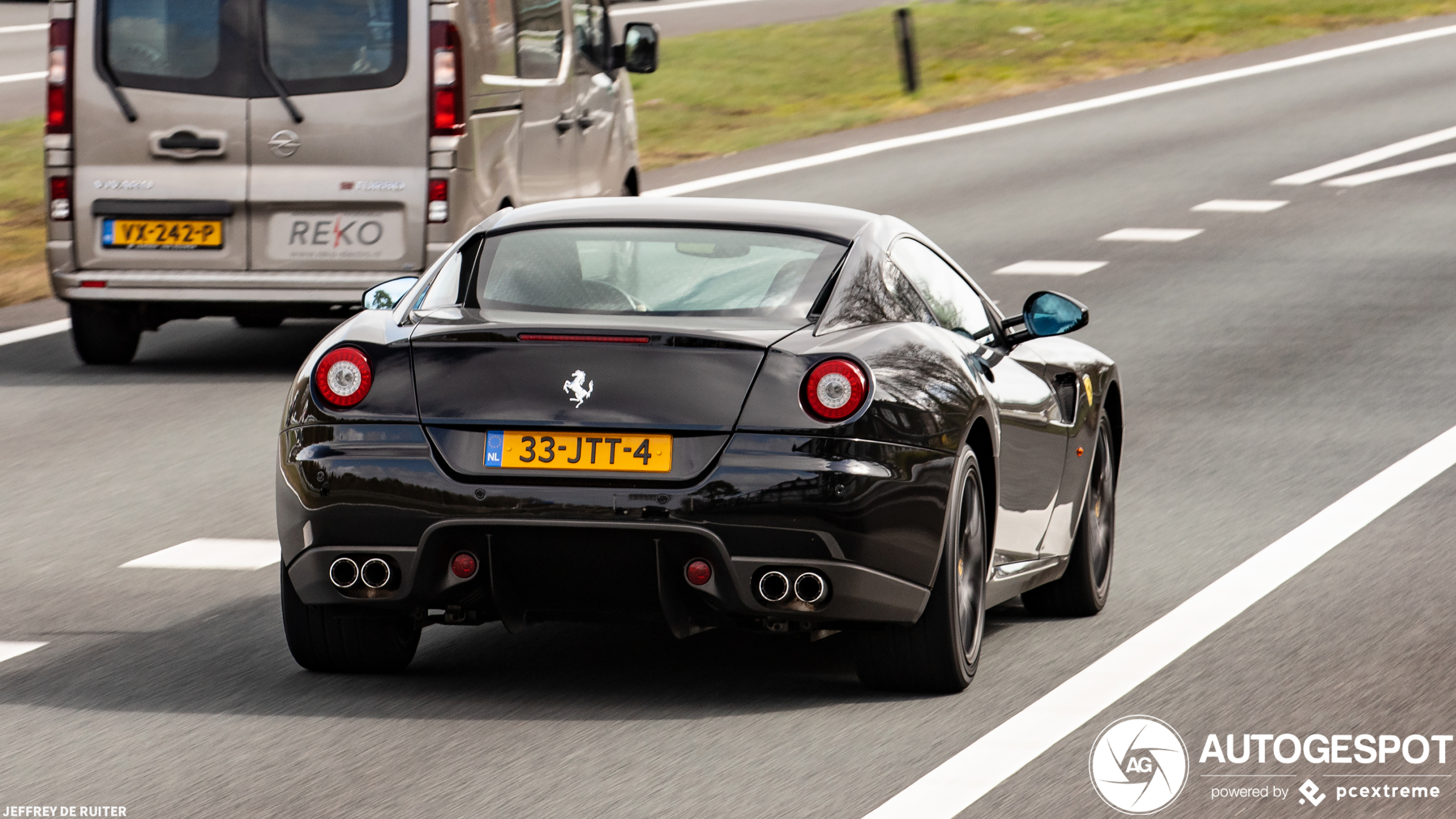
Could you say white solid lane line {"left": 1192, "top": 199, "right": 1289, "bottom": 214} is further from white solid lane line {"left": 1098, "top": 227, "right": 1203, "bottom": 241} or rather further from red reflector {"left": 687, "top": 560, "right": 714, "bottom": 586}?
red reflector {"left": 687, "top": 560, "right": 714, "bottom": 586}

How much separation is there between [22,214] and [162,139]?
27.2ft

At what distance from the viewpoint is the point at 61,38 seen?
13.6m

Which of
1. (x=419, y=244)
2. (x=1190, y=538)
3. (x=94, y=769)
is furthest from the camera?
(x=419, y=244)

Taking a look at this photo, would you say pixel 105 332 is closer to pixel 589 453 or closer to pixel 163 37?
pixel 163 37

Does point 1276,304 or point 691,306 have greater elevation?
point 691,306

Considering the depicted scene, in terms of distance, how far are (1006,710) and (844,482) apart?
785 millimetres

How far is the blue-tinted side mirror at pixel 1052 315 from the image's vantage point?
775 cm

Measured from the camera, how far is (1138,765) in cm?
623

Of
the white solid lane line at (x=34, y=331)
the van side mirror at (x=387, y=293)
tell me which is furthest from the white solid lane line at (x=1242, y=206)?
the van side mirror at (x=387, y=293)

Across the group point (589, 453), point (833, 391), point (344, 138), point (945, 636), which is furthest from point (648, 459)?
point (344, 138)

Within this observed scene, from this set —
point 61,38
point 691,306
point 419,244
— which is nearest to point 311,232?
point 419,244

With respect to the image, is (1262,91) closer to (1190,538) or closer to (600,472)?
(1190,538)

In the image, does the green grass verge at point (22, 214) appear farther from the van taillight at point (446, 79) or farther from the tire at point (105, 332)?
the van taillight at point (446, 79)

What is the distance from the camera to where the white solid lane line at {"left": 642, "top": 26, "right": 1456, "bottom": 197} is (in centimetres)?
2392
